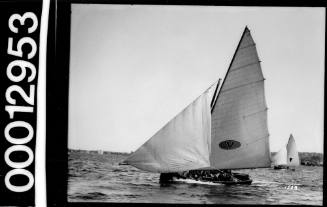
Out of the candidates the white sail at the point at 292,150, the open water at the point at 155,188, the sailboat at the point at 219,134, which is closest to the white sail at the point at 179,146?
the sailboat at the point at 219,134

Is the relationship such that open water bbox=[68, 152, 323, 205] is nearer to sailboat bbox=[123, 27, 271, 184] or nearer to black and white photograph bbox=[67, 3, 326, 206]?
black and white photograph bbox=[67, 3, 326, 206]

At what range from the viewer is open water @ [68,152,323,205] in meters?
4.41

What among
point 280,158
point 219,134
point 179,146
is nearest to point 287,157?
point 280,158

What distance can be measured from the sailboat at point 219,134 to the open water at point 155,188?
5.6 inches

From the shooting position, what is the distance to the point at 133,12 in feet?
14.5

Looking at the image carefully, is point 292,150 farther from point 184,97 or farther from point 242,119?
point 184,97

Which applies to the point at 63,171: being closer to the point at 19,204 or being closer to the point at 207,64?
the point at 19,204

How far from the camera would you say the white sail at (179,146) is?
4.48 meters

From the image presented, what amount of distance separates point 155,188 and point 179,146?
1.56ft

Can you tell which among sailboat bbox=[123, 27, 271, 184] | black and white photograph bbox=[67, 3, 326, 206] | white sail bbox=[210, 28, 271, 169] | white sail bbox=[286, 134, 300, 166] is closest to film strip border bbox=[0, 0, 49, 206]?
black and white photograph bbox=[67, 3, 326, 206]

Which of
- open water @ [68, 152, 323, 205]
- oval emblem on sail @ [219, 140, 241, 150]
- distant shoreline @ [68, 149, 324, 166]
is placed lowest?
open water @ [68, 152, 323, 205]

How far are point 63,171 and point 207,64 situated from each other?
176cm

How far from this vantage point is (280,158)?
4316 millimetres

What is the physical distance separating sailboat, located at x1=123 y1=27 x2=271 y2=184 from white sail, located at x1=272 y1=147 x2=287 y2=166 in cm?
6
